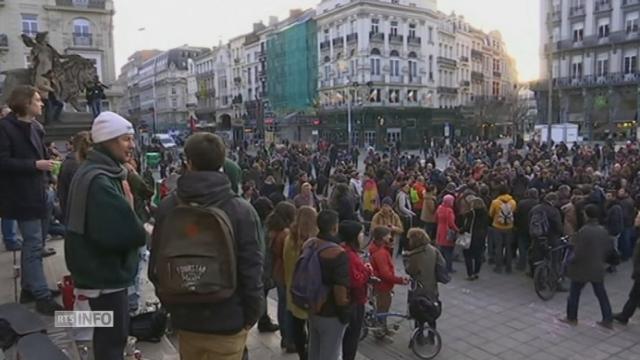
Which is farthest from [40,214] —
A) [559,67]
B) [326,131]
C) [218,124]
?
[218,124]

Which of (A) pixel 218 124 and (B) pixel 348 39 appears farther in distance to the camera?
(A) pixel 218 124

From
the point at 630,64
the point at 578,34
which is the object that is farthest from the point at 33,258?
the point at 578,34

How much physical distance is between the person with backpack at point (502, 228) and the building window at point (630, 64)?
4747cm

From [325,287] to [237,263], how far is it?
1.86m

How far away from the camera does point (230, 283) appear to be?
2621 millimetres

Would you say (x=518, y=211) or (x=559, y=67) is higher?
(x=559, y=67)

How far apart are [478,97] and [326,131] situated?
24.2 metres

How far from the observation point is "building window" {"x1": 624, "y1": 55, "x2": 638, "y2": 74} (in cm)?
4847

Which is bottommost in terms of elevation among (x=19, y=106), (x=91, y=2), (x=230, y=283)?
(x=230, y=283)

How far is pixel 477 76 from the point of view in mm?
70875

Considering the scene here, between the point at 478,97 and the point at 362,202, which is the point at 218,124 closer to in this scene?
the point at 478,97

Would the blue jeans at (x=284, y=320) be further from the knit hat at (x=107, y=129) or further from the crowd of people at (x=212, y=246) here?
the knit hat at (x=107, y=129)

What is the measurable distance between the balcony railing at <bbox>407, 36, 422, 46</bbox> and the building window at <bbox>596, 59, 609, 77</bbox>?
18.2 metres

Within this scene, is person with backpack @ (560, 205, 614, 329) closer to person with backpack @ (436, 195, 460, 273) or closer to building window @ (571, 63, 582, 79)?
person with backpack @ (436, 195, 460, 273)
